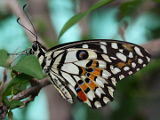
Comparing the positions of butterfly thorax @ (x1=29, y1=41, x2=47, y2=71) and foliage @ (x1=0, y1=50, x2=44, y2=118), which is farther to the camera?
butterfly thorax @ (x1=29, y1=41, x2=47, y2=71)

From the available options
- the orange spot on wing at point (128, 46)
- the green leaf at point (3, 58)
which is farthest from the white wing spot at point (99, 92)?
the green leaf at point (3, 58)

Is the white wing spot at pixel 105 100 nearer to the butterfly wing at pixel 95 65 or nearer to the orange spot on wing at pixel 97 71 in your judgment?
the butterfly wing at pixel 95 65

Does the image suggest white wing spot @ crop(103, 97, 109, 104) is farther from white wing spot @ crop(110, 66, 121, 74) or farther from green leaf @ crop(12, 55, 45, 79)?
green leaf @ crop(12, 55, 45, 79)

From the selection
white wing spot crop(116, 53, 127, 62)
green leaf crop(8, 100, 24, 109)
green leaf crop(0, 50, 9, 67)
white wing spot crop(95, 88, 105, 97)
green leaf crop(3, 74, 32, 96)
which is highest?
green leaf crop(0, 50, 9, 67)

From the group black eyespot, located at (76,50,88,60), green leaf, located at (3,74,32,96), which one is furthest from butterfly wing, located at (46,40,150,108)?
green leaf, located at (3,74,32,96)

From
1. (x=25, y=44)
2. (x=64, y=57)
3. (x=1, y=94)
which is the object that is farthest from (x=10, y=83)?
(x=25, y=44)

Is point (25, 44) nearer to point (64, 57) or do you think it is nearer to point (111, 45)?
point (64, 57)

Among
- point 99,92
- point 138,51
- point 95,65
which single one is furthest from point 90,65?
point 138,51
